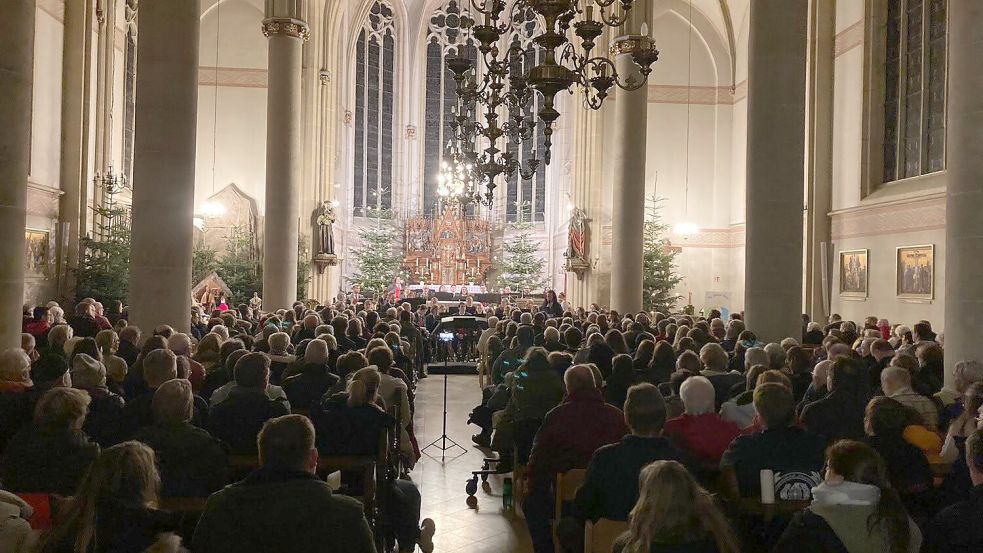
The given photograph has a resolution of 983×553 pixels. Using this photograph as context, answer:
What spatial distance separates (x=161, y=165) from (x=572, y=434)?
24.6 ft

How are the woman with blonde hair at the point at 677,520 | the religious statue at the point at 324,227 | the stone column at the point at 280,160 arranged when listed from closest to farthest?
the woman with blonde hair at the point at 677,520 → the stone column at the point at 280,160 → the religious statue at the point at 324,227

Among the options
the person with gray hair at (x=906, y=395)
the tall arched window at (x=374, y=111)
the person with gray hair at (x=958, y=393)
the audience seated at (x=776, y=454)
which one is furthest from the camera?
the tall arched window at (x=374, y=111)

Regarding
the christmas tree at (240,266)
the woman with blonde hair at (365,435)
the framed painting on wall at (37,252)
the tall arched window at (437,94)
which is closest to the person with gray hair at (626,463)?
the woman with blonde hair at (365,435)

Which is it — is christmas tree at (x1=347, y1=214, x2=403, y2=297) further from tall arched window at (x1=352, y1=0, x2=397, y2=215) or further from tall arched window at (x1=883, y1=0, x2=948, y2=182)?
tall arched window at (x1=883, y1=0, x2=948, y2=182)

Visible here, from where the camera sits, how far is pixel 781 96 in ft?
39.3

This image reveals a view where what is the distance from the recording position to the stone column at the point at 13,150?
7430 mm

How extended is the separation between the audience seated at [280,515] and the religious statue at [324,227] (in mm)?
24545

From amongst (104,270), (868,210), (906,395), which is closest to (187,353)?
(906,395)

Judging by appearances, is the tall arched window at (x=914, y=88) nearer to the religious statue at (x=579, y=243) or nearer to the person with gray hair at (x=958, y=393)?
the religious statue at (x=579, y=243)

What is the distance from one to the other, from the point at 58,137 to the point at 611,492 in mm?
17836

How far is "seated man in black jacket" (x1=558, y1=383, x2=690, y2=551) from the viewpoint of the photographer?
4164mm

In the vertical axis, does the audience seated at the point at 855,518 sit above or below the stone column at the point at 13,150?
Result: below

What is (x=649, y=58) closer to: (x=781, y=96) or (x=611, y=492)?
(x=781, y=96)

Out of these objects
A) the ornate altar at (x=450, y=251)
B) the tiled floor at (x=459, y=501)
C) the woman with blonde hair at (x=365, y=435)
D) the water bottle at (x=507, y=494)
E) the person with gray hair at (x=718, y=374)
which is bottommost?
the tiled floor at (x=459, y=501)
